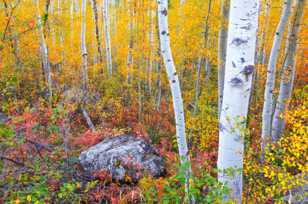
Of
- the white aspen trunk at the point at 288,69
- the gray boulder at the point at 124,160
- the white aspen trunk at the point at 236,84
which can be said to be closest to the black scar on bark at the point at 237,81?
the white aspen trunk at the point at 236,84

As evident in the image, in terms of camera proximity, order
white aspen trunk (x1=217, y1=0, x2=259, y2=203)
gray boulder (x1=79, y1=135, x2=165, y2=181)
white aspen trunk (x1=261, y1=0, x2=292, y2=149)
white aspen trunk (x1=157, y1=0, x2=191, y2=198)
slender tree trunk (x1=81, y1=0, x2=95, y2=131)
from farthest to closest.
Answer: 1. slender tree trunk (x1=81, y1=0, x2=95, y2=131)
2. gray boulder (x1=79, y1=135, x2=165, y2=181)
3. white aspen trunk (x1=261, y1=0, x2=292, y2=149)
4. white aspen trunk (x1=157, y1=0, x2=191, y2=198)
5. white aspen trunk (x1=217, y1=0, x2=259, y2=203)

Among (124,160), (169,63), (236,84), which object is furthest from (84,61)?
(236,84)

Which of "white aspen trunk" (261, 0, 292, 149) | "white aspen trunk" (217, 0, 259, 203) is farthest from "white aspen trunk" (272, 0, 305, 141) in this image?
"white aspen trunk" (217, 0, 259, 203)

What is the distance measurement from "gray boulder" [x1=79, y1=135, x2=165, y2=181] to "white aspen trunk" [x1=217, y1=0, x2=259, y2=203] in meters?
2.92

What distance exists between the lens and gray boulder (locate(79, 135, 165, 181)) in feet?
A: 16.4

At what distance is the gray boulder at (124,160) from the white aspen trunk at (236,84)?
2919mm

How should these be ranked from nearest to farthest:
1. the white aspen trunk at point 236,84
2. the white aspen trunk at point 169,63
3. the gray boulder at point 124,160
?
1. the white aspen trunk at point 236,84
2. the white aspen trunk at point 169,63
3. the gray boulder at point 124,160

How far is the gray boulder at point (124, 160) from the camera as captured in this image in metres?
5.00

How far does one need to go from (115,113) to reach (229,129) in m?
7.17

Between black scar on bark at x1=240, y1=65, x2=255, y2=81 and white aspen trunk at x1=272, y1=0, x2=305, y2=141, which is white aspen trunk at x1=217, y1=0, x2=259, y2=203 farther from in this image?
white aspen trunk at x1=272, y1=0, x2=305, y2=141

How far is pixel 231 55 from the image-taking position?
82.1 inches

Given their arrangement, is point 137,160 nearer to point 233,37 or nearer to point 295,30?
point 233,37

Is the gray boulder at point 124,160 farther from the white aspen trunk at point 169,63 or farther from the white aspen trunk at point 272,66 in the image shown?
the white aspen trunk at point 272,66

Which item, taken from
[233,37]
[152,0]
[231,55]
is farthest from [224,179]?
[152,0]
